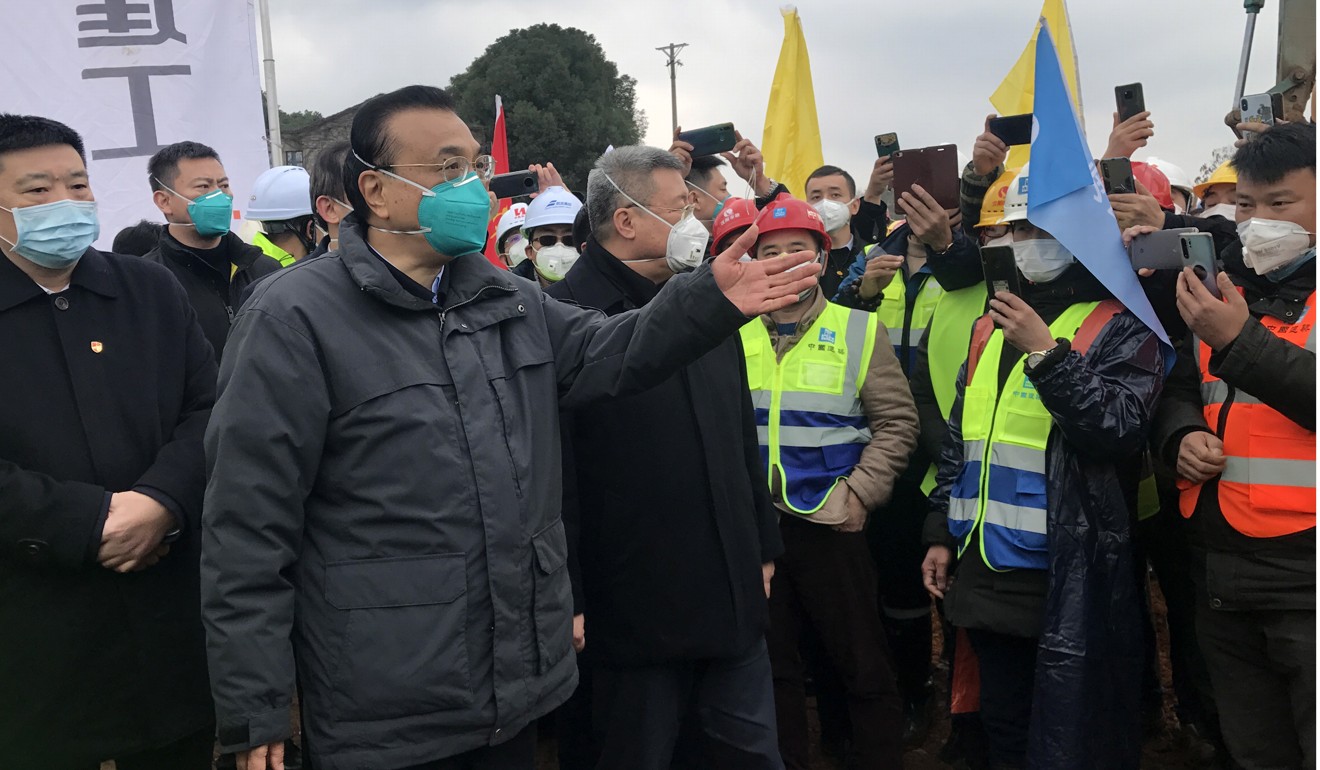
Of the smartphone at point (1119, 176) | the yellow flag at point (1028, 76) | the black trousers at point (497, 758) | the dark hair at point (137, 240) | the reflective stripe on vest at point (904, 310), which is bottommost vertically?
the black trousers at point (497, 758)

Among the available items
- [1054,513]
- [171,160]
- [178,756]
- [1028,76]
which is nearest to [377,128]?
[178,756]

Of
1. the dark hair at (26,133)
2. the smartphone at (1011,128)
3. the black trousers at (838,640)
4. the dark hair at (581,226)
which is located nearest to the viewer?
the dark hair at (26,133)

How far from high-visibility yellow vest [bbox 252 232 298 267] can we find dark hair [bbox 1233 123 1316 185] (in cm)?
431

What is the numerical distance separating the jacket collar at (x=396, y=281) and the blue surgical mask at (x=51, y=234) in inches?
34.1

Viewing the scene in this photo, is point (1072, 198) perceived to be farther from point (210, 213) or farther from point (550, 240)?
point (210, 213)

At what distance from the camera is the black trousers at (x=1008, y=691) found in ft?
12.6

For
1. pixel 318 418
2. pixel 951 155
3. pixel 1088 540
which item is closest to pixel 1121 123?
pixel 951 155

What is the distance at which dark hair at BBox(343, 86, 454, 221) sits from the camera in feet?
8.70

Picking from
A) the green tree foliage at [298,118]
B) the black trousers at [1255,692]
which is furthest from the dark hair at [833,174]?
the green tree foliage at [298,118]

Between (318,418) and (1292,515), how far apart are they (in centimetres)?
273

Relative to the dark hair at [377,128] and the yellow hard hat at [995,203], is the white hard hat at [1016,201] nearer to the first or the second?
the yellow hard hat at [995,203]

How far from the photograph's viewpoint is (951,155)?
473 centimetres

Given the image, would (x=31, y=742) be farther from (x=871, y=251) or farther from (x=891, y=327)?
(x=871, y=251)

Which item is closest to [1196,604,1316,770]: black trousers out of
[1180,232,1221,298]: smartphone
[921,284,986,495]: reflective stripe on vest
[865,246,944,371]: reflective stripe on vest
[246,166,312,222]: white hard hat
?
[1180,232,1221,298]: smartphone
